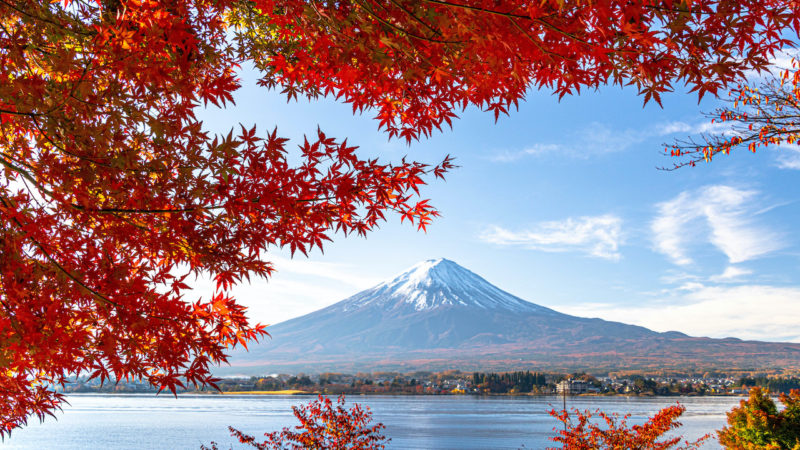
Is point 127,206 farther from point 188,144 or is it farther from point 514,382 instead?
point 514,382

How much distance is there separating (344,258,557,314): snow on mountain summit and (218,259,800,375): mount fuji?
296 mm

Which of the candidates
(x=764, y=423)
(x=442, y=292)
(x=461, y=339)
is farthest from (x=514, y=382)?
(x=764, y=423)

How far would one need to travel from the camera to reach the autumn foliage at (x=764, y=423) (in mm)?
9859

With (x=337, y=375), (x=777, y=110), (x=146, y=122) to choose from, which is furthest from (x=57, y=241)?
(x=337, y=375)

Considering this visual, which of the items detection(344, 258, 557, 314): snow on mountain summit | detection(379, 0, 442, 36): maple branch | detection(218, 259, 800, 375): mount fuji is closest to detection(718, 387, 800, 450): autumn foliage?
detection(379, 0, 442, 36): maple branch

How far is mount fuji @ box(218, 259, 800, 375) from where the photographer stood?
120500 millimetres

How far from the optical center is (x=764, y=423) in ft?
32.8

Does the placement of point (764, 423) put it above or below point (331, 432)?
above

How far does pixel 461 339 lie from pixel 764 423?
141 metres

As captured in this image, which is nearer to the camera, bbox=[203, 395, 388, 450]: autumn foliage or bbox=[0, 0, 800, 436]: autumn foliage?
bbox=[0, 0, 800, 436]: autumn foliage

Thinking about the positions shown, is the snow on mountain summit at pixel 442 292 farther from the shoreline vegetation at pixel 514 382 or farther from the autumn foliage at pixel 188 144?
the autumn foliage at pixel 188 144

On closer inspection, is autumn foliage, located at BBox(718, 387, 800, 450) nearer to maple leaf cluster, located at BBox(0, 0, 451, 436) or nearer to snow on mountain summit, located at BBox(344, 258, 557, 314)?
maple leaf cluster, located at BBox(0, 0, 451, 436)

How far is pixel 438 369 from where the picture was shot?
114 m

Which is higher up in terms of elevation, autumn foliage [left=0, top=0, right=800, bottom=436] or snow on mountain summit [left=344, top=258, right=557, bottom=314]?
snow on mountain summit [left=344, top=258, right=557, bottom=314]
